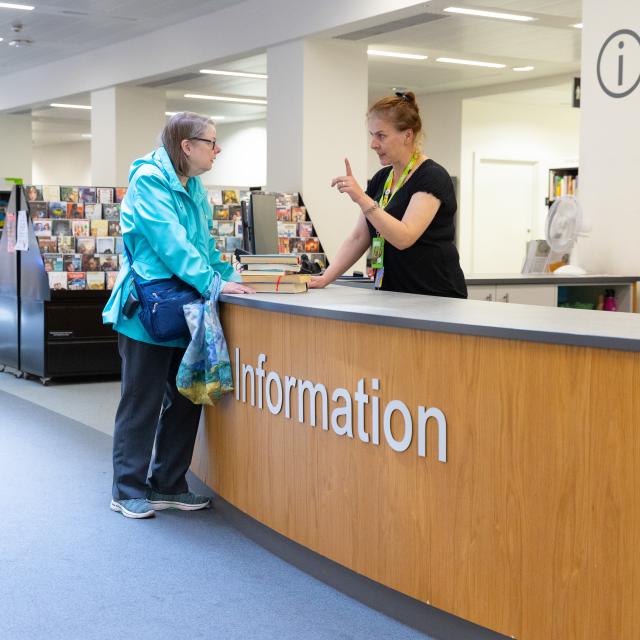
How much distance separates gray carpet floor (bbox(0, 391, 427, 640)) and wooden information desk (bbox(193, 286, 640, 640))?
0.17m

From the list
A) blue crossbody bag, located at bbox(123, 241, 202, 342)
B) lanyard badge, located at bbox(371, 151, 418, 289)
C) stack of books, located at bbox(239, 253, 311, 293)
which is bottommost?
blue crossbody bag, located at bbox(123, 241, 202, 342)

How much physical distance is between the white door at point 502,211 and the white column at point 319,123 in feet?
16.9

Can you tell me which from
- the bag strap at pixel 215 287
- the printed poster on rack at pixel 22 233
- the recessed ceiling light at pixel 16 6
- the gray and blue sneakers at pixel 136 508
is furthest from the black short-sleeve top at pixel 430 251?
the recessed ceiling light at pixel 16 6

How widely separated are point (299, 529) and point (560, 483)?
121cm

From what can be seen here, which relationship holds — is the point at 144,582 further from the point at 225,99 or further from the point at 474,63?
the point at 225,99

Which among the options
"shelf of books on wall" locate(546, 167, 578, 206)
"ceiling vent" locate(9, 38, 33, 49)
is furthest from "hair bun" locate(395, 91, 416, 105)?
"ceiling vent" locate(9, 38, 33, 49)

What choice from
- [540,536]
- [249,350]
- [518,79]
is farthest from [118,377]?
[518,79]

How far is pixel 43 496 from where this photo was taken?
434 cm

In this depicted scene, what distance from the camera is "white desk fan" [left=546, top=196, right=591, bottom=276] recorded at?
236 inches

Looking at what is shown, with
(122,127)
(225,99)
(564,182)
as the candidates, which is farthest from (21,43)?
(564,182)

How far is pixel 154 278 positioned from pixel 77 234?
13.0 ft

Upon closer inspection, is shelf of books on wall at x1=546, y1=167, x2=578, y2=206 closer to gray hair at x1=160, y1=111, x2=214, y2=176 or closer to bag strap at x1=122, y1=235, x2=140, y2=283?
gray hair at x1=160, y1=111, x2=214, y2=176

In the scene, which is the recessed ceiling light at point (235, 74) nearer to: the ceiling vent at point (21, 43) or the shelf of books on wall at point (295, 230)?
the ceiling vent at point (21, 43)

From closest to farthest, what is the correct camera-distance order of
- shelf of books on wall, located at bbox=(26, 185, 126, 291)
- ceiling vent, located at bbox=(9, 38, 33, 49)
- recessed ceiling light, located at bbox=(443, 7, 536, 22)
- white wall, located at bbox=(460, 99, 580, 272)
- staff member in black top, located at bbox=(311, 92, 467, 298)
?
staff member in black top, located at bbox=(311, 92, 467, 298) < shelf of books on wall, located at bbox=(26, 185, 126, 291) < recessed ceiling light, located at bbox=(443, 7, 536, 22) < ceiling vent, located at bbox=(9, 38, 33, 49) < white wall, located at bbox=(460, 99, 580, 272)
